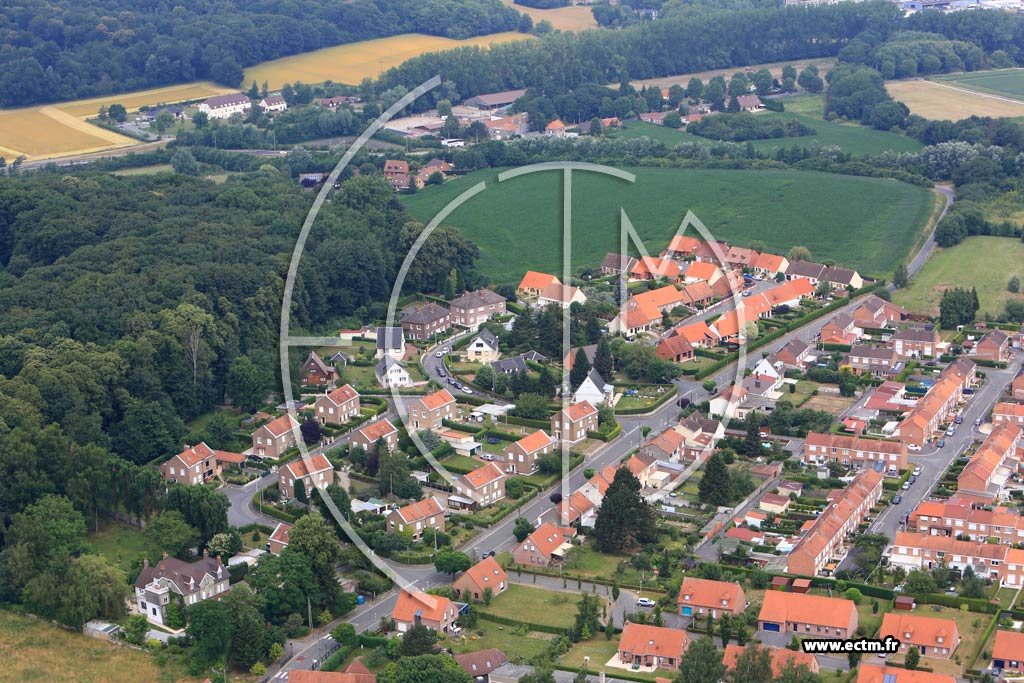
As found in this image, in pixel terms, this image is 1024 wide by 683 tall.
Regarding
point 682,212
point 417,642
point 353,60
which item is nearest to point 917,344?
point 682,212

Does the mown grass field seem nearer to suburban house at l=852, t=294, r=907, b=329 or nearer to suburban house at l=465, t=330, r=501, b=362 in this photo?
suburban house at l=465, t=330, r=501, b=362

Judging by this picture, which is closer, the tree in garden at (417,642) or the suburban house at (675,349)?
the tree in garden at (417,642)

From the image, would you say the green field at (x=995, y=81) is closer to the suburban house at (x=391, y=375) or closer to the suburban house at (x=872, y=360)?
the suburban house at (x=872, y=360)

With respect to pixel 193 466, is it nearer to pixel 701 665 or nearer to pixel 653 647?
pixel 653 647

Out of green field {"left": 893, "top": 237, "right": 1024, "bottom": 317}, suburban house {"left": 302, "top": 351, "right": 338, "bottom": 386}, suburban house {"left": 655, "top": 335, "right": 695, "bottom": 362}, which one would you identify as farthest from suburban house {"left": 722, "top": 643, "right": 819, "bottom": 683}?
green field {"left": 893, "top": 237, "right": 1024, "bottom": 317}

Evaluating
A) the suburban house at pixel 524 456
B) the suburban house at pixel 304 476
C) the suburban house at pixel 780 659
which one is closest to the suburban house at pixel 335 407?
the suburban house at pixel 304 476

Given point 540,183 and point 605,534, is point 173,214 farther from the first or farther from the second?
point 605,534
